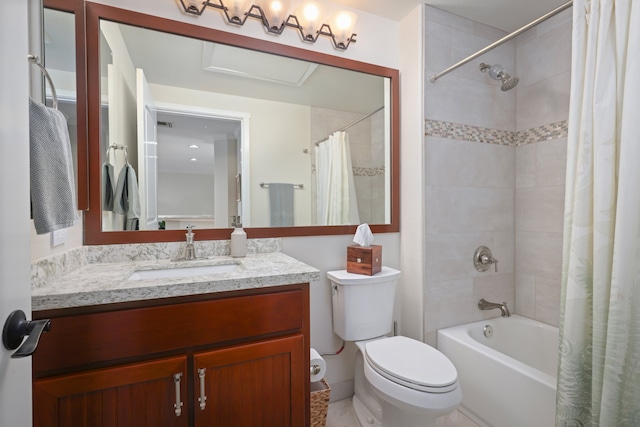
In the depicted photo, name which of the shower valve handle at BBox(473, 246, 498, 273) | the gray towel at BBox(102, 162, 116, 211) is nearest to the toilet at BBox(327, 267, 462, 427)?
the shower valve handle at BBox(473, 246, 498, 273)

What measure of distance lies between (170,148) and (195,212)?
0.35 meters

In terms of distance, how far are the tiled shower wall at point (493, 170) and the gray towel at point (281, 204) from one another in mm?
855

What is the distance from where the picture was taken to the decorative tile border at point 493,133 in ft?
6.30

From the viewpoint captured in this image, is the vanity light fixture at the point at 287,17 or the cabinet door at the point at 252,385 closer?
the cabinet door at the point at 252,385

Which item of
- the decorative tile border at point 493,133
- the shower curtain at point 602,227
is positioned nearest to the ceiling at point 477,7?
the decorative tile border at point 493,133

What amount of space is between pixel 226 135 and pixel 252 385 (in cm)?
121

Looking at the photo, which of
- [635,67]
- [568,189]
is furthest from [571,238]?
[635,67]

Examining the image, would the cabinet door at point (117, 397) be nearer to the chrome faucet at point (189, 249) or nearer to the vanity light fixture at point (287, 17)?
the chrome faucet at point (189, 249)

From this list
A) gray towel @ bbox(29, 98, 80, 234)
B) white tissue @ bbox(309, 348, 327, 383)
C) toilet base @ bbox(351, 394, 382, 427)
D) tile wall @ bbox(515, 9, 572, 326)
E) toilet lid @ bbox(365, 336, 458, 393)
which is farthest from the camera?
tile wall @ bbox(515, 9, 572, 326)

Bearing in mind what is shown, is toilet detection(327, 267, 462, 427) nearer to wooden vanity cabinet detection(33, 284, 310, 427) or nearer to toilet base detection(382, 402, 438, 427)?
toilet base detection(382, 402, 438, 427)

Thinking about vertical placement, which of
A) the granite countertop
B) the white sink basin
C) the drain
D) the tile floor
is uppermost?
the granite countertop

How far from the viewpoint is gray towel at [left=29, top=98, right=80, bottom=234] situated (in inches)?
31.6

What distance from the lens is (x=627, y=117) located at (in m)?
0.96

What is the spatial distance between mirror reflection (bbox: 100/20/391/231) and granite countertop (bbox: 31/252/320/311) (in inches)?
10.3
